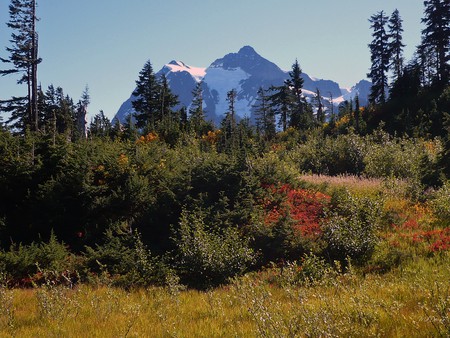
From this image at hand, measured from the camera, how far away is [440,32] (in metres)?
37.4

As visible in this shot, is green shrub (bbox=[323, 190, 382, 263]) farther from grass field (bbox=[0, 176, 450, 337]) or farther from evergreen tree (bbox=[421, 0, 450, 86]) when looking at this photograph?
evergreen tree (bbox=[421, 0, 450, 86])

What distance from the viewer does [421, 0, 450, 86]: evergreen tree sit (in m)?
36.9

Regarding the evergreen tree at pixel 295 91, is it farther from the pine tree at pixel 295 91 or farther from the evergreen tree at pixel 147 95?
the evergreen tree at pixel 147 95

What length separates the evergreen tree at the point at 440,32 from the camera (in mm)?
36906

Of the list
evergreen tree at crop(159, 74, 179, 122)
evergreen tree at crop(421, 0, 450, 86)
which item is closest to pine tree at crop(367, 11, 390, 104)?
evergreen tree at crop(421, 0, 450, 86)

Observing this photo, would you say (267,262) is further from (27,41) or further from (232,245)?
(27,41)

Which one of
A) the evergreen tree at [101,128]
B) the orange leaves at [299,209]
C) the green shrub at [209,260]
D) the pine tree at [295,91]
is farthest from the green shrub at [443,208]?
the pine tree at [295,91]

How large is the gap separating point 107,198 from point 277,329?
998 centimetres

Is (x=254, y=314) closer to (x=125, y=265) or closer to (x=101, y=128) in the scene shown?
(x=125, y=265)

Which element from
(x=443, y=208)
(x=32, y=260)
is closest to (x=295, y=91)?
(x=443, y=208)

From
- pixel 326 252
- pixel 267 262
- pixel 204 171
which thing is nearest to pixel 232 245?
pixel 267 262

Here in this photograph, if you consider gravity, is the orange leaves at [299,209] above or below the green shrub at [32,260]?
above

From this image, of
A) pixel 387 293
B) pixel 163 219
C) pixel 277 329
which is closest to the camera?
pixel 277 329

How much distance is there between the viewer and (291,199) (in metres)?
13.4
